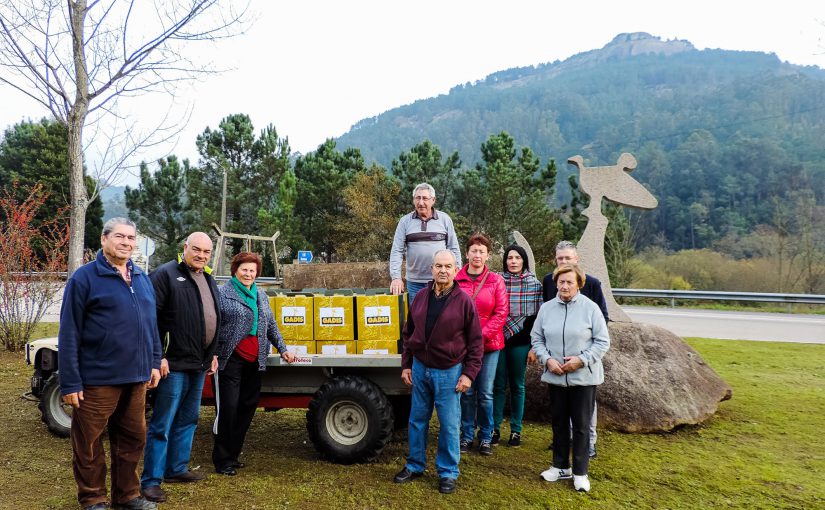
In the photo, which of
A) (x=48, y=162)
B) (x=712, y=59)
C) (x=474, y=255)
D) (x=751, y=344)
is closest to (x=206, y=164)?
(x=48, y=162)

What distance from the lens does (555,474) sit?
13.7ft

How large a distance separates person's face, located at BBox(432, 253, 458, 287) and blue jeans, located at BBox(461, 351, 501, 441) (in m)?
0.86

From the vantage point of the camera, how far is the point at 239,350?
4227 mm

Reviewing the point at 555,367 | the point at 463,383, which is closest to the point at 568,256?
the point at 555,367

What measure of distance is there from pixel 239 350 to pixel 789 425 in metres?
5.30

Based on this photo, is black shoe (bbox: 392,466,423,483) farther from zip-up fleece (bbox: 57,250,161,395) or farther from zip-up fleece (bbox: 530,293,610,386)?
zip-up fleece (bbox: 57,250,161,395)

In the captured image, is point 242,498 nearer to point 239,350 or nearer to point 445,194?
point 239,350

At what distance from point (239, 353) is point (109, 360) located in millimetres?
1037

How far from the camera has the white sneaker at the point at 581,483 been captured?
398 centimetres

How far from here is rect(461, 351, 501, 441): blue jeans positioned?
4.52 meters

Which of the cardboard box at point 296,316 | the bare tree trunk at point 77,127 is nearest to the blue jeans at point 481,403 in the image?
the cardboard box at point 296,316

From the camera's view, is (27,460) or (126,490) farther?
(27,460)

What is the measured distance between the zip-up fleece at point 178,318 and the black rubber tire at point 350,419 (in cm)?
103

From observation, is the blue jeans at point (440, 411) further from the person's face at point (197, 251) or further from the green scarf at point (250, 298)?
the person's face at point (197, 251)
